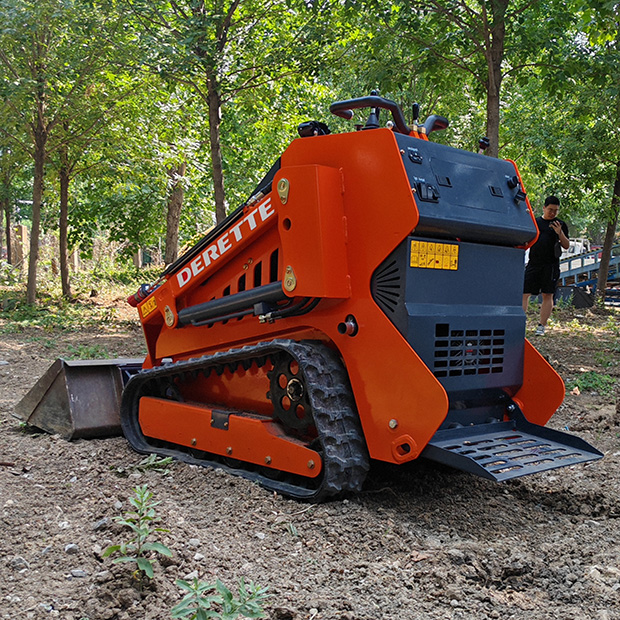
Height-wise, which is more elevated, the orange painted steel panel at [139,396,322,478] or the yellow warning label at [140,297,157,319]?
the yellow warning label at [140,297,157,319]

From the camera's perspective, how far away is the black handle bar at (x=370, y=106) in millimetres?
3621

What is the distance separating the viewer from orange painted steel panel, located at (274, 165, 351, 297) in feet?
11.5

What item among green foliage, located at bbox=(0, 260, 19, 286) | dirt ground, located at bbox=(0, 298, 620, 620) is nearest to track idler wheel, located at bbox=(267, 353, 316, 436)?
dirt ground, located at bbox=(0, 298, 620, 620)

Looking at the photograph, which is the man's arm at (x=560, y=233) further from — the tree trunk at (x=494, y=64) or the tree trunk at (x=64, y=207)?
the tree trunk at (x=64, y=207)

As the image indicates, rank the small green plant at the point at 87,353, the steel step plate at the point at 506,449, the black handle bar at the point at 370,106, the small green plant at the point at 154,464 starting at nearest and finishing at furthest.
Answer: the steel step plate at the point at 506,449 → the black handle bar at the point at 370,106 → the small green plant at the point at 154,464 → the small green plant at the point at 87,353

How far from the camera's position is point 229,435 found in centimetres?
401

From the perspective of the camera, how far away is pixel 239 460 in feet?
13.3

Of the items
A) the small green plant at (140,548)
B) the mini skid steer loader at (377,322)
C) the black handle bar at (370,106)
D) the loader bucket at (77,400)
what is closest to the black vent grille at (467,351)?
the mini skid steer loader at (377,322)

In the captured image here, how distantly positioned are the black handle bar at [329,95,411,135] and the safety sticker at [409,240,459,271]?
0.81 metres

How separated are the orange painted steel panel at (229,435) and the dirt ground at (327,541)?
172 millimetres

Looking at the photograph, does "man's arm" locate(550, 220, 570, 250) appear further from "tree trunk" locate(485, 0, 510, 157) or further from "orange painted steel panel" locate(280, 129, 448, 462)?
"orange painted steel panel" locate(280, 129, 448, 462)

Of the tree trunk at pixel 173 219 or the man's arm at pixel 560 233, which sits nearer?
the man's arm at pixel 560 233

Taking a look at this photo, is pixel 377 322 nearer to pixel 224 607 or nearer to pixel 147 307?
pixel 224 607

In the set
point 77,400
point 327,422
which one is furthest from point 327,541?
point 77,400
